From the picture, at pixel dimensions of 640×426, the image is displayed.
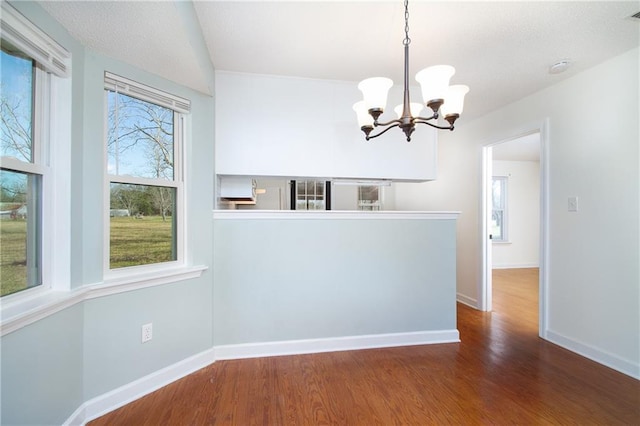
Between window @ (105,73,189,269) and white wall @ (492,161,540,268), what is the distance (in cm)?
654

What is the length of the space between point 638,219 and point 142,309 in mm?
3614

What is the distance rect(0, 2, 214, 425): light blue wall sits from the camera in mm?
1304

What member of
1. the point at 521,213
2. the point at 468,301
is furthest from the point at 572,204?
the point at 521,213

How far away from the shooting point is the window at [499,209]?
6.38m

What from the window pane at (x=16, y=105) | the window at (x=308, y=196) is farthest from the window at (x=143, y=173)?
the window at (x=308, y=196)

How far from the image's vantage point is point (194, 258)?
2.22m

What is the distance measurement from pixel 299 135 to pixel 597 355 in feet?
10.3

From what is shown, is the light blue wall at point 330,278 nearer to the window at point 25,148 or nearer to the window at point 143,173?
the window at point 143,173

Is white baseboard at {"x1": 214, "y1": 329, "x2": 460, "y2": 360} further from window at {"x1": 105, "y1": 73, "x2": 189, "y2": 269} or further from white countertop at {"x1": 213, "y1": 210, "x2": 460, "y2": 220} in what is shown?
white countertop at {"x1": 213, "y1": 210, "x2": 460, "y2": 220}

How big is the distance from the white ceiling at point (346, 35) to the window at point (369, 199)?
2.98 meters

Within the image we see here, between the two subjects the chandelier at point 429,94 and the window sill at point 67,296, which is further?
the chandelier at point 429,94

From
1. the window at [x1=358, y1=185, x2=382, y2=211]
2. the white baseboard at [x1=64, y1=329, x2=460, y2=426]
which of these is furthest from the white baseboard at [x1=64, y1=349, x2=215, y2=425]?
the window at [x1=358, y1=185, x2=382, y2=211]

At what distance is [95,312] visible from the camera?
168 centimetres

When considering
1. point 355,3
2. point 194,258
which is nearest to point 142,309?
point 194,258
